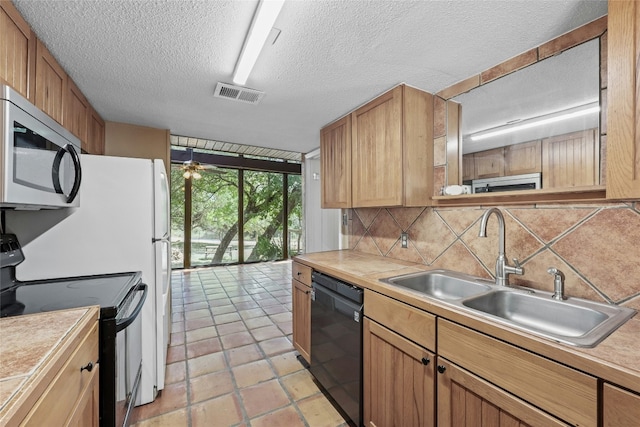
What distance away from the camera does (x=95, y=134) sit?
2.45 m

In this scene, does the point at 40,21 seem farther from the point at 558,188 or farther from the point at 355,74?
the point at 558,188

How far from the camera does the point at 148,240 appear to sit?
68.9 inches

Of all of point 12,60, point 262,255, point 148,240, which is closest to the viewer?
point 12,60

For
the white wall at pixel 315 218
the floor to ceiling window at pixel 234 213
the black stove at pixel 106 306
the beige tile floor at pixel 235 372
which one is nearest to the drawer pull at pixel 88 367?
the black stove at pixel 106 306

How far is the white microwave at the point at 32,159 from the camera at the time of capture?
96cm

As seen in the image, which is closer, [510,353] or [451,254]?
[510,353]

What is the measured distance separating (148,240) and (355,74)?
180 cm

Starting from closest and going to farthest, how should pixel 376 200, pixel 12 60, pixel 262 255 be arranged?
pixel 12 60 < pixel 376 200 < pixel 262 255

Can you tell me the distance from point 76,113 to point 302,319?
2374 millimetres

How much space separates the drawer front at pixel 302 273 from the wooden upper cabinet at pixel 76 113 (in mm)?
1940

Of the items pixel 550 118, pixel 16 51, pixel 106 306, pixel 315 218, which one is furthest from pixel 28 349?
pixel 315 218

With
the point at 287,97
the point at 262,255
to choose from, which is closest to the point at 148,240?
the point at 287,97

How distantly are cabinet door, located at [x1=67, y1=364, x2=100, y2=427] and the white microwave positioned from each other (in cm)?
76

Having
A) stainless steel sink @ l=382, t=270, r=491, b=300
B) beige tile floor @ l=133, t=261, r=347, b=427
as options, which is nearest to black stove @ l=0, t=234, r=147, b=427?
beige tile floor @ l=133, t=261, r=347, b=427
